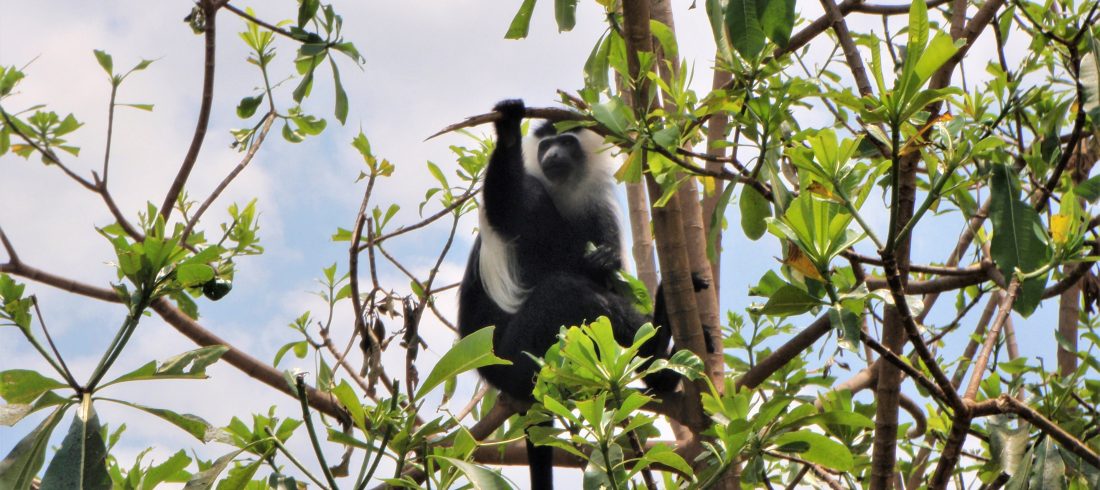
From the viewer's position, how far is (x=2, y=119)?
3.00 meters

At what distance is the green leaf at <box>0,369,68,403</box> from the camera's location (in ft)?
4.90

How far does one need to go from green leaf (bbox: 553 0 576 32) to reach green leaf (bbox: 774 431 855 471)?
3.58 ft

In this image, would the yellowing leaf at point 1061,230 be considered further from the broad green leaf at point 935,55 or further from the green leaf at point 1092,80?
the broad green leaf at point 935,55

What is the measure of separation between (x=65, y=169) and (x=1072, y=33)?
8.98 ft

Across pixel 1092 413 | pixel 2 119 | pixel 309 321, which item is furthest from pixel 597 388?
pixel 2 119

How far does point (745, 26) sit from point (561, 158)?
3.08m

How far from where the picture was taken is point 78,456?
4.82 ft

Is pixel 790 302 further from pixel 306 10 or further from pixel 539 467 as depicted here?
pixel 539 467

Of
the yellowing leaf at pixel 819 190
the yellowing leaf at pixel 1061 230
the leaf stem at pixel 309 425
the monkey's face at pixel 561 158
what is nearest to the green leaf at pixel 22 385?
the leaf stem at pixel 309 425

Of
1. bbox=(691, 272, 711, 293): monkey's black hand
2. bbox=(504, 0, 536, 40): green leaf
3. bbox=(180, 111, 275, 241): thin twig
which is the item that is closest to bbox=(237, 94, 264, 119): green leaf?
bbox=(180, 111, 275, 241): thin twig

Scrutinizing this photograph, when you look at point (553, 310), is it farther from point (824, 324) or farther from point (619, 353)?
point (619, 353)

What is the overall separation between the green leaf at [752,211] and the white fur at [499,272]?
216 cm

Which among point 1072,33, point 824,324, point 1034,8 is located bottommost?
point 824,324

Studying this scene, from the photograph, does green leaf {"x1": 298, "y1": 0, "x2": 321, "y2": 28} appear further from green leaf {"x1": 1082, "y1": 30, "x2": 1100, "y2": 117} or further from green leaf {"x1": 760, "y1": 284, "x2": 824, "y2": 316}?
green leaf {"x1": 1082, "y1": 30, "x2": 1100, "y2": 117}
